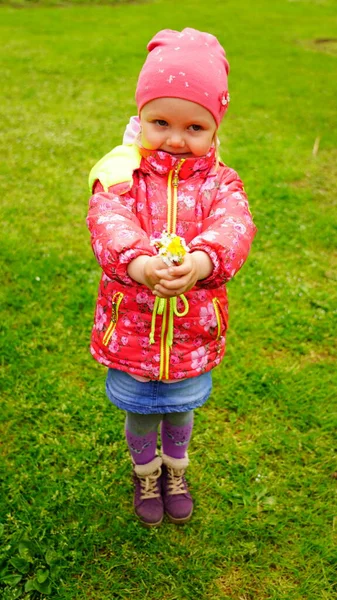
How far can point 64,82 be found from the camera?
9.47m

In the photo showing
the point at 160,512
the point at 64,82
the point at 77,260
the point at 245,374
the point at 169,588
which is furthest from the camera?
the point at 64,82

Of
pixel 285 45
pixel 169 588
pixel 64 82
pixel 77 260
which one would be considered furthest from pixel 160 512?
pixel 285 45

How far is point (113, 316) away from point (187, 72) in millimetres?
930

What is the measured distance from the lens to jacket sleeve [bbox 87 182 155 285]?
6.36 ft

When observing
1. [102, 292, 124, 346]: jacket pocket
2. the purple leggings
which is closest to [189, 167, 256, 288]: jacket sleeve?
[102, 292, 124, 346]: jacket pocket

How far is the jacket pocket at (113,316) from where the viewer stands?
2236 mm

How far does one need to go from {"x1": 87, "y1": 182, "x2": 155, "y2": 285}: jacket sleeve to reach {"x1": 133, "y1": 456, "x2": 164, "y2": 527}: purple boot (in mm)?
1215

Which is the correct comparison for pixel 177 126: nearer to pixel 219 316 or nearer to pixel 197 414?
pixel 219 316

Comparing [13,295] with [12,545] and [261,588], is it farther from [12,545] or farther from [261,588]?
[261,588]

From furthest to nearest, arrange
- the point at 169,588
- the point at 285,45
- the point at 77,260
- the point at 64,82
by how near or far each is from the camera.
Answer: the point at 285,45, the point at 64,82, the point at 77,260, the point at 169,588

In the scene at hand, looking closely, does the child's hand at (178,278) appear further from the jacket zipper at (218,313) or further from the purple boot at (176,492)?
the purple boot at (176,492)

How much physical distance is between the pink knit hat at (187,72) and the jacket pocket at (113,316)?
27.8 inches

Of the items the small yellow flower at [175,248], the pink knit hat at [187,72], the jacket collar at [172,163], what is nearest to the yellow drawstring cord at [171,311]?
the small yellow flower at [175,248]

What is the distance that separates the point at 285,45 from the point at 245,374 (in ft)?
36.7
